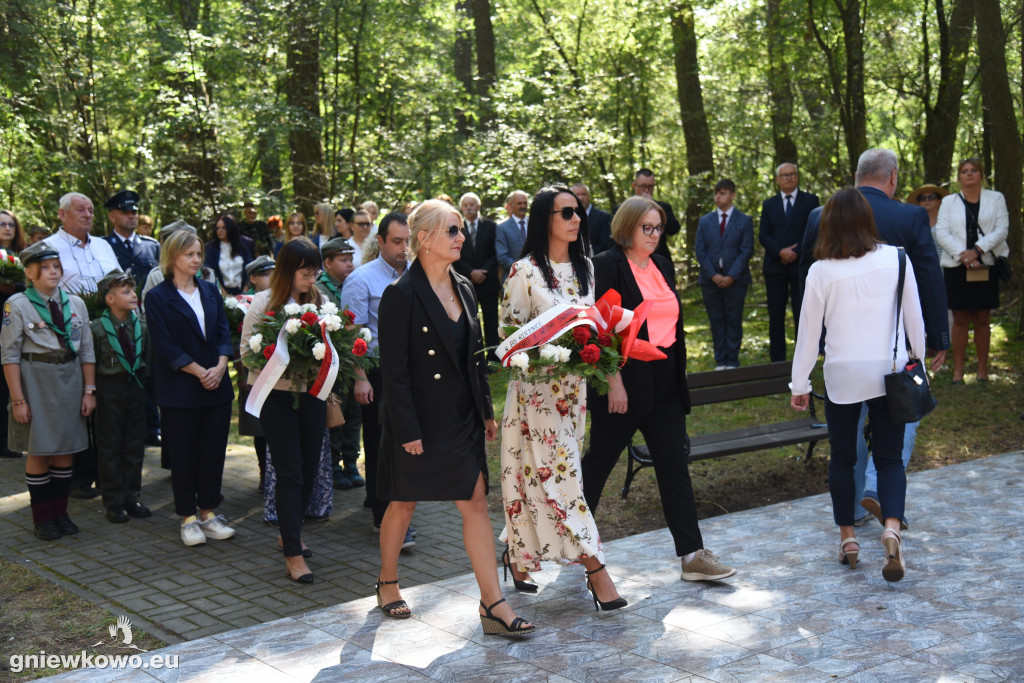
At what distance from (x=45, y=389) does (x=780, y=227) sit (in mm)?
8548

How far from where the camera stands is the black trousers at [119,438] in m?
7.85

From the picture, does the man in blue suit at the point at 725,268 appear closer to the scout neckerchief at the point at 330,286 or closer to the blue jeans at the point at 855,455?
the scout neckerchief at the point at 330,286

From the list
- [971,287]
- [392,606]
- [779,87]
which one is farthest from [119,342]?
[779,87]

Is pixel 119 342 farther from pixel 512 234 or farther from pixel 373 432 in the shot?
pixel 512 234

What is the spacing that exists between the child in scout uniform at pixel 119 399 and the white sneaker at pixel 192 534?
891 millimetres

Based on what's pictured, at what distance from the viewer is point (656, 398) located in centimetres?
579

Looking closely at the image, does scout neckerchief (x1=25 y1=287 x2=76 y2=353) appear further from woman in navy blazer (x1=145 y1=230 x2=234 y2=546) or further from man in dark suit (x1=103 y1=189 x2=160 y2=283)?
man in dark suit (x1=103 y1=189 x2=160 y2=283)

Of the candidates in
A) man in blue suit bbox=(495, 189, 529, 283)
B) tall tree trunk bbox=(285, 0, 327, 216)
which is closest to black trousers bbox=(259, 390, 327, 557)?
man in blue suit bbox=(495, 189, 529, 283)

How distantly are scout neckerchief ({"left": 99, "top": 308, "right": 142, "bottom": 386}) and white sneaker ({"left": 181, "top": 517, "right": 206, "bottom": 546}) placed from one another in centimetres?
141

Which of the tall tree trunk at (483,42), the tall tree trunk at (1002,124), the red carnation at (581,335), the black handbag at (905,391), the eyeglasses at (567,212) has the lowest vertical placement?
the black handbag at (905,391)

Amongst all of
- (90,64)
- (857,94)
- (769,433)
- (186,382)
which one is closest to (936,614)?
(769,433)

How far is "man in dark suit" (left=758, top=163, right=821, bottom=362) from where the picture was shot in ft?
40.3

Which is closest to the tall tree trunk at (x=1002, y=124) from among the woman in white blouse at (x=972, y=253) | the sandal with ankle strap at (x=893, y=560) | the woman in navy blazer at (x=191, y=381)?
the woman in white blouse at (x=972, y=253)

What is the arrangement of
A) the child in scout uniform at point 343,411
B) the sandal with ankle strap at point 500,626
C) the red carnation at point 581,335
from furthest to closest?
the child in scout uniform at point 343,411 → the red carnation at point 581,335 → the sandal with ankle strap at point 500,626
